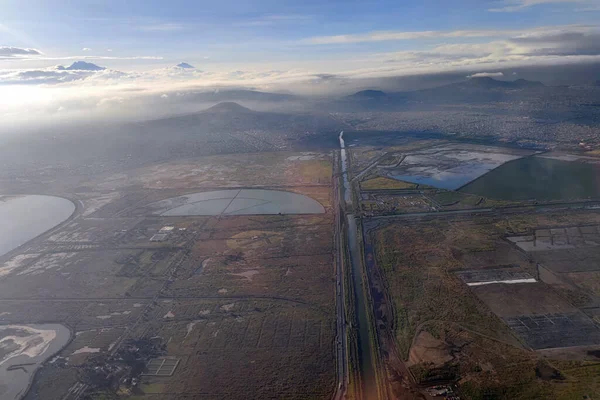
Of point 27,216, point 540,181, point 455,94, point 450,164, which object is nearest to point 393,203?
point 540,181

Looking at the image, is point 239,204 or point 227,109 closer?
point 239,204

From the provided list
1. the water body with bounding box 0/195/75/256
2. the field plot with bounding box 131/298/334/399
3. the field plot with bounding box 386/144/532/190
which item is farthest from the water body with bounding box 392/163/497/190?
→ the water body with bounding box 0/195/75/256

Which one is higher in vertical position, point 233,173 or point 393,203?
point 233,173

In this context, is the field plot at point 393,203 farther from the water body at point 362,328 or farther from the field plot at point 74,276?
the field plot at point 74,276

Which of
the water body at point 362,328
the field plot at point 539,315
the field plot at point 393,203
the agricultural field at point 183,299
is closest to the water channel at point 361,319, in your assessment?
the water body at point 362,328

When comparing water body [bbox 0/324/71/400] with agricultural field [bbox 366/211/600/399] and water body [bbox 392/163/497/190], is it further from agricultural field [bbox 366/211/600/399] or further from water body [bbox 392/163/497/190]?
water body [bbox 392/163/497/190]

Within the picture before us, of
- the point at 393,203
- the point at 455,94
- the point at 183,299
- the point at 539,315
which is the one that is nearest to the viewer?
the point at 539,315

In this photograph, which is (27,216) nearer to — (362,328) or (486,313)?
(362,328)

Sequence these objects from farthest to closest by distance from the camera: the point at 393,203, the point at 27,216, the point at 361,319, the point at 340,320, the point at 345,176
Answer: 1. the point at 345,176
2. the point at 27,216
3. the point at 393,203
4. the point at 361,319
5. the point at 340,320
